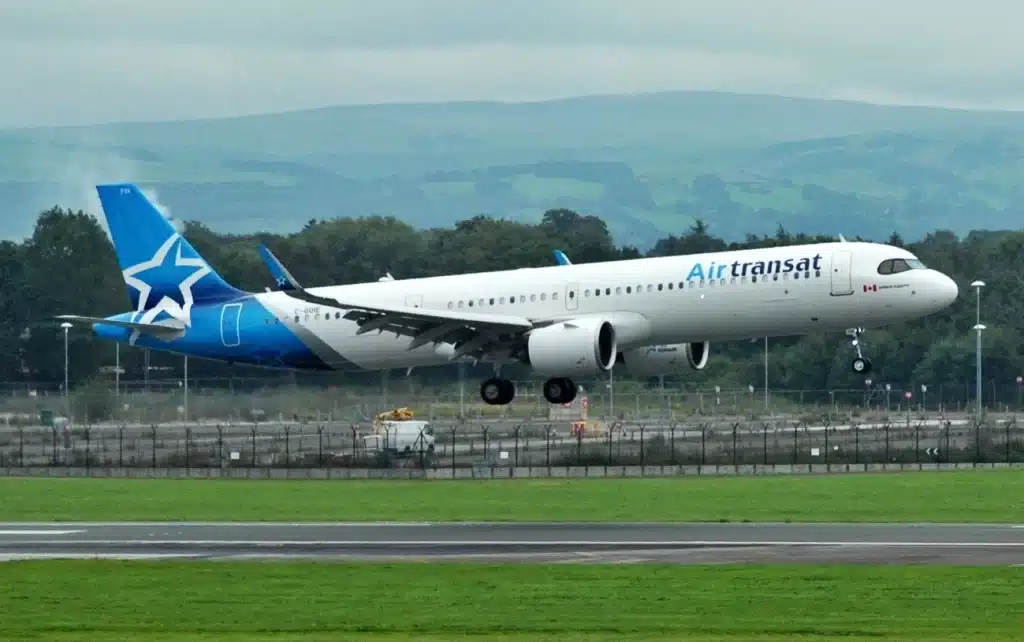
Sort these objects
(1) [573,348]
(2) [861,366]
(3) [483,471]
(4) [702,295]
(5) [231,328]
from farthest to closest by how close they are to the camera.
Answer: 1. (5) [231,328]
2. (3) [483,471]
3. (1) [573,348]
4. (4) [702,295]
5. (2) [861,366]

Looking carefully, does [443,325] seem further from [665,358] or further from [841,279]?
[841,279]

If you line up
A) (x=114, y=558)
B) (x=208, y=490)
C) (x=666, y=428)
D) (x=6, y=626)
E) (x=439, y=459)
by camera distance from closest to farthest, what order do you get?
Result: (x=6, y=626) < (x=114, y=558) < (x=208, y=490) < (x=439, y=459) < (x=666, y=428)

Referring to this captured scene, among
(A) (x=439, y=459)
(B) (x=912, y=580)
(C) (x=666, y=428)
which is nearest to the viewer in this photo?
(B) (x=912, y=580)

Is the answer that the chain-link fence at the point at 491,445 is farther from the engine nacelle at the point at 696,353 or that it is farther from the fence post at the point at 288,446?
the engine nacelle at the point at 696,353

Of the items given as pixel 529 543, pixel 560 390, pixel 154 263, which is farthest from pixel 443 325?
pixel 529 543

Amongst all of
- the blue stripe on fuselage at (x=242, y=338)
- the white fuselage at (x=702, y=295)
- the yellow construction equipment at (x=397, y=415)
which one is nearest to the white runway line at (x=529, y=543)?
the white fuselage at (x=702, y=295)

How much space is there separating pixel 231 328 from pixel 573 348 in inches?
449

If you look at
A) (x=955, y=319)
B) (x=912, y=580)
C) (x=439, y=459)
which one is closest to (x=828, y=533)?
(x=912, y=580)

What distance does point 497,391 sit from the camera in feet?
195

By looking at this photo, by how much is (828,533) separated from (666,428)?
3678cm

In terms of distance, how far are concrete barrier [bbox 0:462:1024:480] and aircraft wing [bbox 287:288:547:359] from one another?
11.4ft

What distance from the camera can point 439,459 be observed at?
63.9 meters

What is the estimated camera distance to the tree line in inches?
3775

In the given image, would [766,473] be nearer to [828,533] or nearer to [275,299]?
[275,299]
